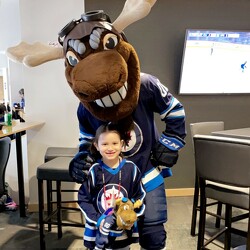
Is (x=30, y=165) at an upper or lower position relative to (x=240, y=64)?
lower

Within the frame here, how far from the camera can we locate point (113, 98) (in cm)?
118

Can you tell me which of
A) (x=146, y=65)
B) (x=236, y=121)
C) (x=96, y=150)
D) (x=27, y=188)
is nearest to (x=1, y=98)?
(x=27, y=188)

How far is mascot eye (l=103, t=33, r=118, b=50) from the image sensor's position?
116cm

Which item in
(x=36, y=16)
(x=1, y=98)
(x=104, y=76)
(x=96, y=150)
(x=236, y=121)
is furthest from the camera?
(x=1, y=98)

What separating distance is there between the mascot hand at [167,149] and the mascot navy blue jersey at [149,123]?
0.07 feet

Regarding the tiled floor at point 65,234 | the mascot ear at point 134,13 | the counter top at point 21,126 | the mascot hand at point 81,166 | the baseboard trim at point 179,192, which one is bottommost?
the tiled floor at point 65,234

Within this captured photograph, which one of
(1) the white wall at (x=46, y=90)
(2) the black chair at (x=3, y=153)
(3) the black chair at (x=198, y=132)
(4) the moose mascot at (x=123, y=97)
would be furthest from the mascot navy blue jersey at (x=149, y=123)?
(1) the white wall at (x=46, y=90)

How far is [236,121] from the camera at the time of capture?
3557 millimetres

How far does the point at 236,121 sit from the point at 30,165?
95.3 inches

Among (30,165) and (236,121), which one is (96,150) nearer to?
(30,165)

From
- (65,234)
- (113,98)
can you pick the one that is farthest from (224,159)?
(65,234)

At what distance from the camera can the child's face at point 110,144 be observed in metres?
1.31

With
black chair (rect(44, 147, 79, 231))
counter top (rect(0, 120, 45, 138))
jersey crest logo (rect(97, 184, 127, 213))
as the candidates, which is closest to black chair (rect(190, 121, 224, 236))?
black chair (rect(44, 147, 79, 231))

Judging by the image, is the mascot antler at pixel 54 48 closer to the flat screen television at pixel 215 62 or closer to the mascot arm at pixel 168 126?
the mascot arm at pixel 168 126
